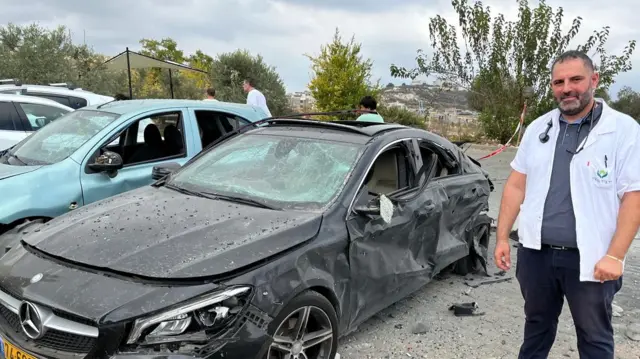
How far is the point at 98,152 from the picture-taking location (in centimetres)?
473

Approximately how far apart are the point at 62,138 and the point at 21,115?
11.7 feet

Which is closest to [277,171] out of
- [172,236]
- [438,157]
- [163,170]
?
[172,236]

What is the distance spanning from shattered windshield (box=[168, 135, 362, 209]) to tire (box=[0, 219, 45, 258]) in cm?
109

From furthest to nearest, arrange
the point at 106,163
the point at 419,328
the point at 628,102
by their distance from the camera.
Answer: the point at 628,102 < the point at 106,163 < the point at 419,328

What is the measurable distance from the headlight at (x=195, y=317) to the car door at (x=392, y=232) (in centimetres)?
97

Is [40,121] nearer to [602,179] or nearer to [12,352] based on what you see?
[12,352]

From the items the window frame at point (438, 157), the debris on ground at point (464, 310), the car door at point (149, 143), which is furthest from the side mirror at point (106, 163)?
the debris on ground at point (464, 310)

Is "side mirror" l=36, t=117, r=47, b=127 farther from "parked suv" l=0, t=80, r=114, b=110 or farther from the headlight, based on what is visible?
the headlight

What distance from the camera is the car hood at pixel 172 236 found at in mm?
2536

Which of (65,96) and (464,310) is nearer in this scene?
(464,310)

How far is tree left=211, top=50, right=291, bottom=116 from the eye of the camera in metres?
24.4

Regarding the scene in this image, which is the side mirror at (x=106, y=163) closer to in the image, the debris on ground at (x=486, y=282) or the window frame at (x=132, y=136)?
the window frame at (x=132, y=136)

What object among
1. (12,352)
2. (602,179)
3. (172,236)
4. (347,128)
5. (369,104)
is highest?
(369,104)

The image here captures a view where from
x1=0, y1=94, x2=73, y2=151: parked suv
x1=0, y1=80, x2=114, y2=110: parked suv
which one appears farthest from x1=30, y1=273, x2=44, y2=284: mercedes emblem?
x1=0, y1=80, x2=114, y2=110: parked suv
